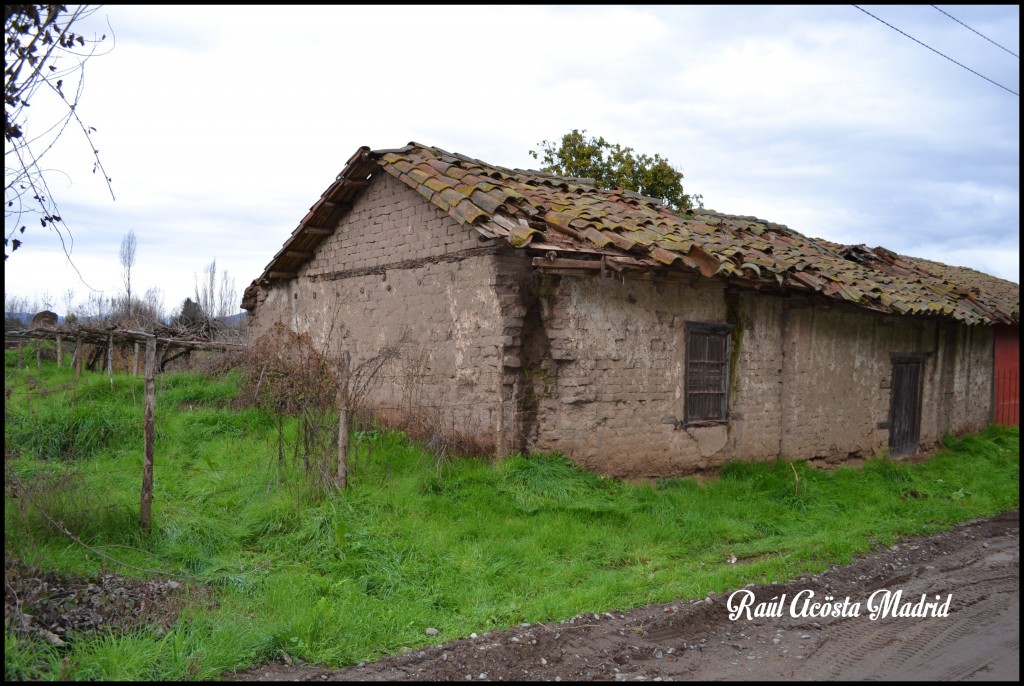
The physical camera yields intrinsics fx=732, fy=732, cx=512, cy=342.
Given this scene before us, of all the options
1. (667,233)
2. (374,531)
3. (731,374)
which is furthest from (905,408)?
(374,531)

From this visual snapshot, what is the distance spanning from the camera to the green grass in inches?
193

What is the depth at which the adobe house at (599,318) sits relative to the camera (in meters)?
8.62

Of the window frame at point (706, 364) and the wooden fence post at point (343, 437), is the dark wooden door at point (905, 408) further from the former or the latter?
the wooden fence post at point (343, 437)

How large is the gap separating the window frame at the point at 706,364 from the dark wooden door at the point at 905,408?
15.4 feet

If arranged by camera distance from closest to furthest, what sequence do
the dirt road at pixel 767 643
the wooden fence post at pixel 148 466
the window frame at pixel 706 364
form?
1. the dirt road at pixel 767 643
2. the wooden fence post at pixel 148 466
3. the window frame at pixel 706 364

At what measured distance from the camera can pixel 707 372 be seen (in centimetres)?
998

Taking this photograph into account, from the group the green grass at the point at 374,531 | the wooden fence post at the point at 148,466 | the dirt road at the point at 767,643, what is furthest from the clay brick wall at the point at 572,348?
the wooden fence post at the point at 148,466

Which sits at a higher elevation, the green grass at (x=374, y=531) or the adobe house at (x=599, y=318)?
the adobe house at (x=599, y=318)

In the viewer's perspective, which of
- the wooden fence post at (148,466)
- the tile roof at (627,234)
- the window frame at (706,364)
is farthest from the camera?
the window frame at (706,364)

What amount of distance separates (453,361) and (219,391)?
5280 millimetres

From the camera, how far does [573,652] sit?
4887mm

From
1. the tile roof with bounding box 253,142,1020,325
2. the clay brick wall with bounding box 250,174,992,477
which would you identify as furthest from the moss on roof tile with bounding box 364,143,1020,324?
the clay brick wall with bounding box 250,174,992,477

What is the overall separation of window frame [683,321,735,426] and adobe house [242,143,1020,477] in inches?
1.0

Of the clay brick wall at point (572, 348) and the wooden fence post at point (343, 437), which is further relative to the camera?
the clay brick wall at point (572, 348)
